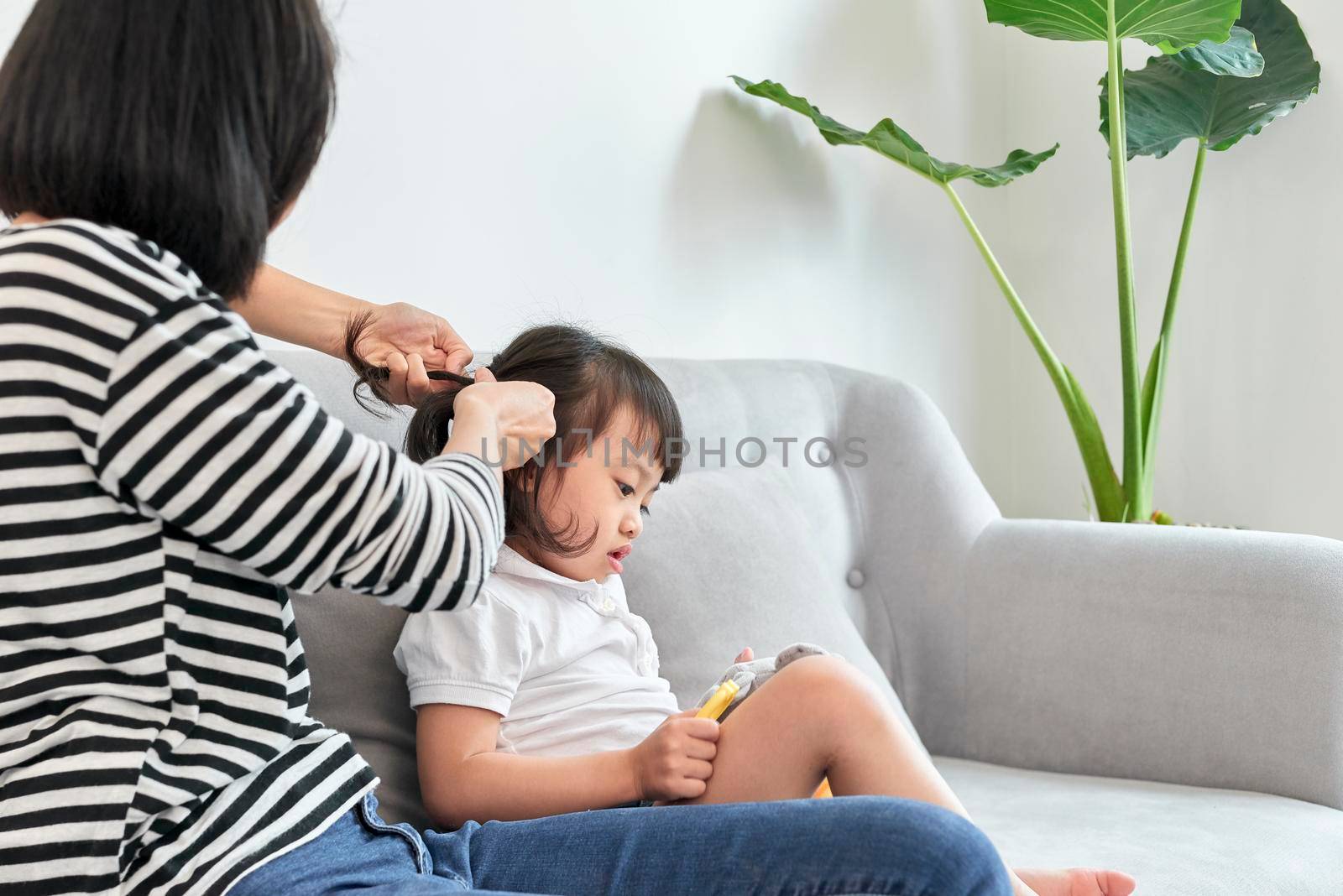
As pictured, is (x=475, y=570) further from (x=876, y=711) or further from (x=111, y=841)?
(x=876, y=711)

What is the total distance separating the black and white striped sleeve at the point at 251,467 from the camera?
63 cm

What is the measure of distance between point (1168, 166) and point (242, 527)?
232 centimetres

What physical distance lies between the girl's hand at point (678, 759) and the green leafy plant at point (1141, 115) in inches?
52.8

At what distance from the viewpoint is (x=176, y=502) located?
0.64m

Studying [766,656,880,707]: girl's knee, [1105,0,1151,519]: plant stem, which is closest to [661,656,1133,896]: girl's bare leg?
[766,656,880,707]: girl's knee

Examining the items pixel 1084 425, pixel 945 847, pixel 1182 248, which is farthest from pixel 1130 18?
pixel 945 847

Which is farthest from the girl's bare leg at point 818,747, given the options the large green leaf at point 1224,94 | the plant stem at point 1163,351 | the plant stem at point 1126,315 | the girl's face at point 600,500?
the large green leaf at point 1224,94

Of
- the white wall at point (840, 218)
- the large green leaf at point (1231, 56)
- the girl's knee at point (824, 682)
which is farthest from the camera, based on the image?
the large green leaf at point (1231, 56)

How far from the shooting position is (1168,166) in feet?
8.16

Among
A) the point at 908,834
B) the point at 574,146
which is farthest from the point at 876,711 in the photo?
the point at 574,146

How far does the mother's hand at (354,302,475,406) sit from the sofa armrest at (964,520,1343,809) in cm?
91

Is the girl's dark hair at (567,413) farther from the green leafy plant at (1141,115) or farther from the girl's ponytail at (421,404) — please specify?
the green leafy plant at (1141,115)

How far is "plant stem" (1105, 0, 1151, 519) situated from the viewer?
214 cm

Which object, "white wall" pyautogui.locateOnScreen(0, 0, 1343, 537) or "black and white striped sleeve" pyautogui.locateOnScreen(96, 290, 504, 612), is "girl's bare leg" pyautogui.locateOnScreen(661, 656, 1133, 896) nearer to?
"black and white striped sleeve" pyautogui.locateOnScreen(96, 290, 504, 612)
